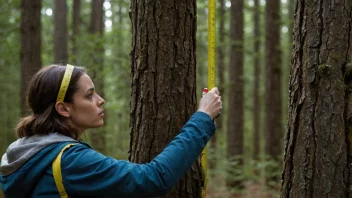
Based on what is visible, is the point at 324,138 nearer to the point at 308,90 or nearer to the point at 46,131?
the point at 308,90

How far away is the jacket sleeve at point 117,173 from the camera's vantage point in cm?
Answer: 221

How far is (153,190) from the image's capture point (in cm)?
228

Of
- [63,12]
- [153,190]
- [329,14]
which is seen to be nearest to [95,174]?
[153,190]

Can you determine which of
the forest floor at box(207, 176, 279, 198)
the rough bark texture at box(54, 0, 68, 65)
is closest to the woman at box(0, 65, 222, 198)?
the rough bark texture at box(54, 0, 68, 65)

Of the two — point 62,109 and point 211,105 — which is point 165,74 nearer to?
point 211,105

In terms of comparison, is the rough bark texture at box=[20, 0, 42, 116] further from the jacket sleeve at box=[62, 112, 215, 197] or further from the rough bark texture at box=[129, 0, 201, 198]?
the jacket sleeve at box=[62, 112, 215, 197]

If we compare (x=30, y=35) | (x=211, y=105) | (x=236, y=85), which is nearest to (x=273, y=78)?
(x=236, y=85)

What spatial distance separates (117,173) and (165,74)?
4.04 ft

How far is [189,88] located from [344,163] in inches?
47.6

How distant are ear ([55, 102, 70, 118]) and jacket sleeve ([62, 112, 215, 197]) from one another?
0.25 m

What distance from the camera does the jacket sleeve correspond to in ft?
7.26

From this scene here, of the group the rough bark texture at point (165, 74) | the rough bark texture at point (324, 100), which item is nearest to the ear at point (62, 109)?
the rough bark texture at point (165, 74)

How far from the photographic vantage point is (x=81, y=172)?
221 centimetres

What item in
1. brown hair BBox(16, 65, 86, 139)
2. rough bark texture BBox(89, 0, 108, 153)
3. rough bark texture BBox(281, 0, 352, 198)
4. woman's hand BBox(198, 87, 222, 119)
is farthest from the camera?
rough bark texture BBox(89, 0, 108, 153)
